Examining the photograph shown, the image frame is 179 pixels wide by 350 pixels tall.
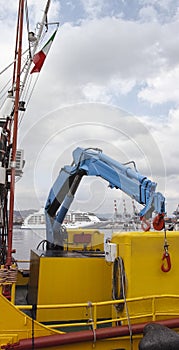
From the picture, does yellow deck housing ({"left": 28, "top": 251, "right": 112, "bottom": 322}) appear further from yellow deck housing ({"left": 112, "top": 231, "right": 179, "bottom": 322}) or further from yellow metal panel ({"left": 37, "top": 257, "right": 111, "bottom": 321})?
yellow deck housing ({"left": 112, "top": 231, "right": 179, "bottom": 322})

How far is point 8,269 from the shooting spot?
5.52 meters

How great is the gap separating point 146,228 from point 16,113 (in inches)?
134

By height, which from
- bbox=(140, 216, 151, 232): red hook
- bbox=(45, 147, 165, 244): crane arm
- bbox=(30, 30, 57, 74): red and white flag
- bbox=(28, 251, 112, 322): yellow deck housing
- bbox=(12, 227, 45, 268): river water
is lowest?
bbox=(12, 227, 45, 268): river water

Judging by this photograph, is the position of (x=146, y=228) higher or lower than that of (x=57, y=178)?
lower

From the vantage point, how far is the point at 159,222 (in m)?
6.76

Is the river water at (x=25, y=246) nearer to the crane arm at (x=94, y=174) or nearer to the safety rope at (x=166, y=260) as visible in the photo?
the crane arm at (x=94, y=174)

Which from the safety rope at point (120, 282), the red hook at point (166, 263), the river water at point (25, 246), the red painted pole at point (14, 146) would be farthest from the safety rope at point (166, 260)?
the river water at point (25, 246)

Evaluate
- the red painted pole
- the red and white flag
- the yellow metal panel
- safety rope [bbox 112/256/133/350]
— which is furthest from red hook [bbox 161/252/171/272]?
the red and white flag

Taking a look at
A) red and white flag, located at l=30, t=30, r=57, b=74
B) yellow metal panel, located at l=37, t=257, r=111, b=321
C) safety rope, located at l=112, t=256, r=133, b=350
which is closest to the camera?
safety rope, located at l=112, t=256, r=133, b=350

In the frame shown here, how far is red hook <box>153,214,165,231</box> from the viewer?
6.70 metres

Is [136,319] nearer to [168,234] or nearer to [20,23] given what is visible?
[168,234]

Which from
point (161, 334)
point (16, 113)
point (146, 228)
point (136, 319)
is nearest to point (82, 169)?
point (146, 228)

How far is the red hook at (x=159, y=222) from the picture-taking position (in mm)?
6698

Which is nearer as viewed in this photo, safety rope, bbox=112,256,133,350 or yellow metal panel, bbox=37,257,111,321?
safety rope, bbox=112,256,133,350
